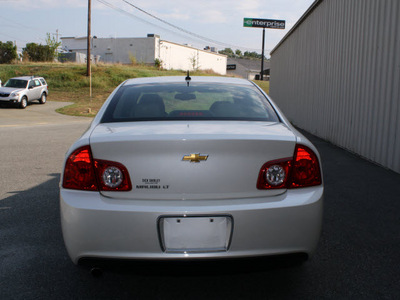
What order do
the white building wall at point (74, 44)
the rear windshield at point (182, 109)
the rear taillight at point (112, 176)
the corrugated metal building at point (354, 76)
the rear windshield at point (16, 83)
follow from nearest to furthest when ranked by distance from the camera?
the rear taillight at point (112, 176), the rear windshield at point (182, 109), the corrugated metal building at point (354, 76), the rear windshield at point (16, 83), the white building wall at point (74, 44)

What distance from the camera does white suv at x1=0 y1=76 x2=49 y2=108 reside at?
24250mm

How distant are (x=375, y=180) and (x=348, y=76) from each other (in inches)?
155

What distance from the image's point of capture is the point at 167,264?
7.59 ft

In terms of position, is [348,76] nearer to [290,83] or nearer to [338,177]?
[338,177]

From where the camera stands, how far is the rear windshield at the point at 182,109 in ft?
10.0

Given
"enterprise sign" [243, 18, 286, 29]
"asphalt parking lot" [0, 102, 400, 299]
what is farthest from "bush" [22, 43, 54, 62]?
"asphalt parking lot" [0, 102, 400, 299]

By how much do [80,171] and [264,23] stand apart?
69.0 metres

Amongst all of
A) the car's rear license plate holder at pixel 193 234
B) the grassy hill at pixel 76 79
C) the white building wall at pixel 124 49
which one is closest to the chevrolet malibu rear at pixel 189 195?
the car's rear license plate holder at pixel 193 234

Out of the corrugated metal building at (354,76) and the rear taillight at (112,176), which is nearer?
the rear taillight at (112,176)

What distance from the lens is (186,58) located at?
77250 mm

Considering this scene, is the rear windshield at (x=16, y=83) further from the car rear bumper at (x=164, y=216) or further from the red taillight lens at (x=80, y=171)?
the car rear bumper at (x=164, y=216)

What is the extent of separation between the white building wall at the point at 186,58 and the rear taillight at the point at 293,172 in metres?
62.5

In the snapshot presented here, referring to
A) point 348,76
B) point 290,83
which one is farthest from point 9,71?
point 348,76

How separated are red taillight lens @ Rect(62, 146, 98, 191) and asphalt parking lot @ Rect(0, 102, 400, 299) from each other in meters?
0.52
